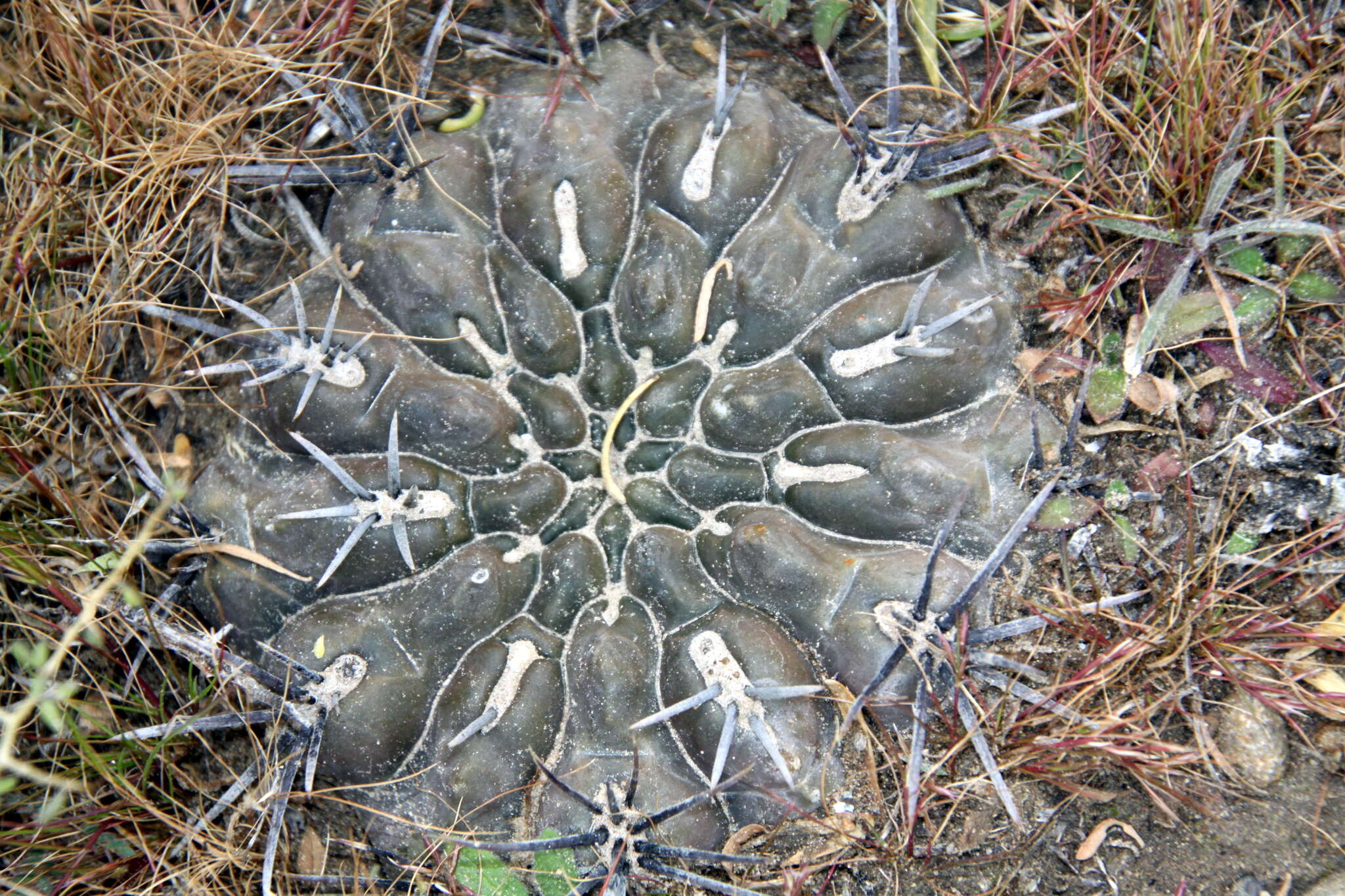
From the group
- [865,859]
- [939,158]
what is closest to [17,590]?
[865,859]

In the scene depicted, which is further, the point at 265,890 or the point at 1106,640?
the point at 1106,640

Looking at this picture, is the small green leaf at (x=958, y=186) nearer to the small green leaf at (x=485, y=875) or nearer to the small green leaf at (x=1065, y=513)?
the small green leaf at (x=1065, y=513)

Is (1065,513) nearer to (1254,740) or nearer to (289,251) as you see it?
(1254,740)

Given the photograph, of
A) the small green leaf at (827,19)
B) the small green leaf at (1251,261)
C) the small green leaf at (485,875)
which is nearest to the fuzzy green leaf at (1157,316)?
the small green leaf at (1251,261)

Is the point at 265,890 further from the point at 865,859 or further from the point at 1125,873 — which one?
the point at 1125,873

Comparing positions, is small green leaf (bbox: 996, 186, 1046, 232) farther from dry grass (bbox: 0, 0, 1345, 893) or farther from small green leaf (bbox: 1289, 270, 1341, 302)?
small green leaf (bbox: 1289, 270, 1341, 302)

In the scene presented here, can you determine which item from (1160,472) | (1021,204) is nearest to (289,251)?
(1021,204)

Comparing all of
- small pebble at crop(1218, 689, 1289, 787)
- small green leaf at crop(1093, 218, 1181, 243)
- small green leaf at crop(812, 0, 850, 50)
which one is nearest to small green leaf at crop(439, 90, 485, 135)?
small green leaf at crop(812, 0, 850, 50)
